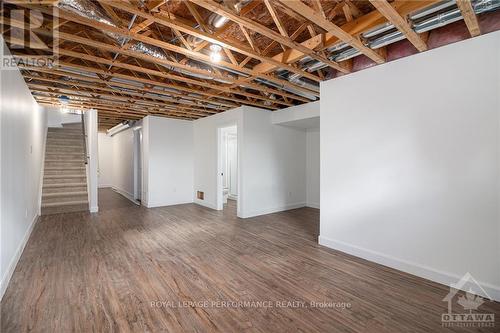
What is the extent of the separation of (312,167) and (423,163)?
417cm

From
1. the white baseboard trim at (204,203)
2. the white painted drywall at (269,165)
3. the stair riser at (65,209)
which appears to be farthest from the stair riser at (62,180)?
the white painted drywall at (269,165)

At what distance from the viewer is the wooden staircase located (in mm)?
5879

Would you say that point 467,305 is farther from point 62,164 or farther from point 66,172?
point 62,164

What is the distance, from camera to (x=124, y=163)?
9164 millimetres

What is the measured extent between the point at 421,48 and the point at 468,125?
1.00 meters

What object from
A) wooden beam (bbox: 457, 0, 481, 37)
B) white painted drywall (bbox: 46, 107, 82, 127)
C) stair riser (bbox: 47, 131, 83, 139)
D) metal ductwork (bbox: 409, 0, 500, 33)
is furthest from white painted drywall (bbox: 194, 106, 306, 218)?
white painted drywall (bbox: 46, 107, 82, 127)

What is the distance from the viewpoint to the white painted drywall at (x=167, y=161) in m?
6.62

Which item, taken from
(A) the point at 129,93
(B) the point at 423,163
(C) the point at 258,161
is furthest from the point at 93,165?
(B) the point at 423,163

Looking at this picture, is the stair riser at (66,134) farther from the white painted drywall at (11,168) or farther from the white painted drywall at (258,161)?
the white painted drywall at (11,168)

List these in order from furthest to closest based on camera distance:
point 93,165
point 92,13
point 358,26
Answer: point 93,165 < point 358,26 < point 92,13

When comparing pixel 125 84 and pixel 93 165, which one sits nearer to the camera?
pixel 125 84

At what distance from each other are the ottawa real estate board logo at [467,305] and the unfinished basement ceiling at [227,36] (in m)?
2.59

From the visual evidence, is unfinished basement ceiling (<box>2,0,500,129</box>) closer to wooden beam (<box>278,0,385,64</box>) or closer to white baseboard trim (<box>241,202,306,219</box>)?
wooden beam (<box>278,0,385,64</box>)

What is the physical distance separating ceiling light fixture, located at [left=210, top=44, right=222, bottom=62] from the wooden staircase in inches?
217
